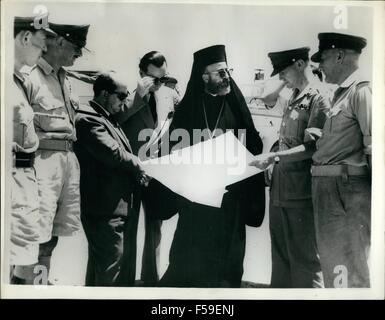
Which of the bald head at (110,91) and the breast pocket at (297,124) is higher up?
the bald head at (110,91)

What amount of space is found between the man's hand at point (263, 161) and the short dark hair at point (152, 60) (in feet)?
1.94

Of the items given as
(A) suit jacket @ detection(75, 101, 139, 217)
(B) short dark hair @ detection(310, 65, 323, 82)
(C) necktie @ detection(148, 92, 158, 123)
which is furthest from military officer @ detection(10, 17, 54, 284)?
(B) short dark hair @ detection(310, 65, 323, 82)

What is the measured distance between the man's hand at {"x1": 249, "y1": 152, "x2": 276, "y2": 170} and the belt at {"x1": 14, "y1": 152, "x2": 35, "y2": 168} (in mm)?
955

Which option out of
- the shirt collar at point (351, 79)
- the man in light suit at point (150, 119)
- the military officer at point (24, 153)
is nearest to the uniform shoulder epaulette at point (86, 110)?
the man in light suit at point (150, 119)

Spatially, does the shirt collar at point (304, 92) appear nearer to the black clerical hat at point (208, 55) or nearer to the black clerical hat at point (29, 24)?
the black clerical hat at point (208, 55)

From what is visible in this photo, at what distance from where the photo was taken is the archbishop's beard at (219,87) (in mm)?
1869

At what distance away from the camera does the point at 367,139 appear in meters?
1.86

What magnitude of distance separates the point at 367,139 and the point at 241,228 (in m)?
0.68

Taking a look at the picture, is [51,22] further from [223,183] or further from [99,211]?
[223,183]

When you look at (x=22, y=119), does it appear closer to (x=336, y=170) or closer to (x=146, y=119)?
(x=146, y=119)

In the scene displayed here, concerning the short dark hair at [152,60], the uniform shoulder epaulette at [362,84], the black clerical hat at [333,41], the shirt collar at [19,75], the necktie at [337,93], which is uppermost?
the black clerical hat at [333,41]

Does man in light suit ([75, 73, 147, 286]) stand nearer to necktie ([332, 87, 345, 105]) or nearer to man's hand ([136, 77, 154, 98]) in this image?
man's hand ([136, 77, 154, 98])

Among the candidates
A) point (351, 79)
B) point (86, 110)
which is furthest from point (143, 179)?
point (351, 79)

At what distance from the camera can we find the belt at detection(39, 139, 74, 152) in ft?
6.02
